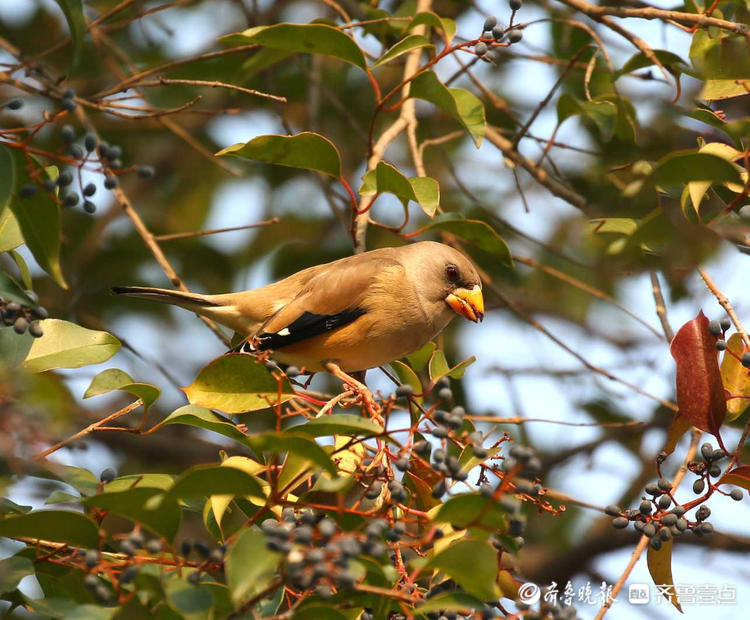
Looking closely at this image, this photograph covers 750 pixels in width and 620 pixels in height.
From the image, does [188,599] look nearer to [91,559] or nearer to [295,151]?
[91,559]

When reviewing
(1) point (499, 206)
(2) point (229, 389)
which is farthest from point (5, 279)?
(1) point (499, 206)

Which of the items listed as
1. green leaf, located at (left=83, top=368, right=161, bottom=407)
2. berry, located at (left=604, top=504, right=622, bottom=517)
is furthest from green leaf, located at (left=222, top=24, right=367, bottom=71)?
berry, located at (left=604, top=504, right=622, bottom=517)

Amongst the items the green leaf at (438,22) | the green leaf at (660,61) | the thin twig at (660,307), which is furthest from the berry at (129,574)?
the green leaf at (660,61)

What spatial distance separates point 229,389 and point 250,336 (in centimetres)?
132

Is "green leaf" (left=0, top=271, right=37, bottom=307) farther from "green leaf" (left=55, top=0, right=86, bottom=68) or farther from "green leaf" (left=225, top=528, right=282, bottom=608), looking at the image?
"green leaf" (left=225, top=528, right=282, bottom=608)

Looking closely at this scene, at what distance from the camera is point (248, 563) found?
192 centimetres

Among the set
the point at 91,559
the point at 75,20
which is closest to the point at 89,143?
the point at 75,20

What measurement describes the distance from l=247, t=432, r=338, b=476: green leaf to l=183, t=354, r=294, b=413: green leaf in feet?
2.40

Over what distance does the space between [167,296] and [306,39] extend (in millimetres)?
1396

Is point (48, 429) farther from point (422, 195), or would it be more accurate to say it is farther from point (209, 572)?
point (422, 195)

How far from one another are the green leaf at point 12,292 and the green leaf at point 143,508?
2.23 ft

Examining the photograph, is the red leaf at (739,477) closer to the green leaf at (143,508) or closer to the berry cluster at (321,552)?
the berry cluster at (321,552)

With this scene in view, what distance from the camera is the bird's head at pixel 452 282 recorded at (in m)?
4.37

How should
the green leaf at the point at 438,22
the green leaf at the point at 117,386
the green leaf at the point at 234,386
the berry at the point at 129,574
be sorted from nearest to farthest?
the berry at the point at 129,574
the green leaf at the point at 117,386
the green leaf at the point at 234,386
the green leaf at the point at 438,22
